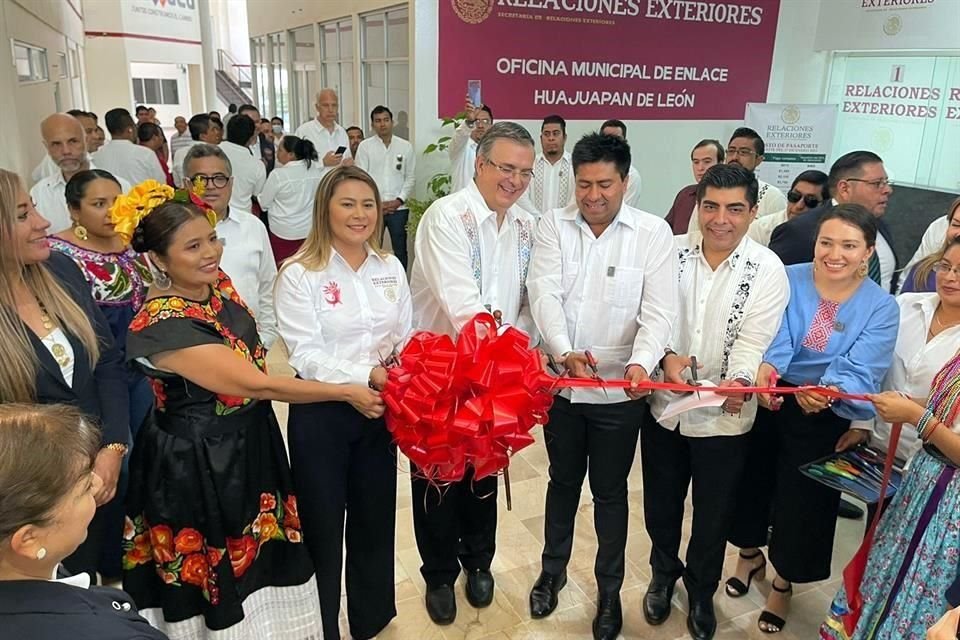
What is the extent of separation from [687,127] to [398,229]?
3546 mm

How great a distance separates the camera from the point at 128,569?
2.03 meters

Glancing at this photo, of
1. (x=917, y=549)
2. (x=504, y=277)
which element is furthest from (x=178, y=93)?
(x=917, y=549)

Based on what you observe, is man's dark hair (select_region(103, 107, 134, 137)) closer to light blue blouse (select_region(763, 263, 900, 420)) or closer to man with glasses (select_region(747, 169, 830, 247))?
man with glasses (select_region(747, 169, 830, 247))

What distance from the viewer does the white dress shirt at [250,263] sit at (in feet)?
10.3

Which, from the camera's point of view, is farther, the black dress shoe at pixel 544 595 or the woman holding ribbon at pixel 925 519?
Answer: the black dress shoe at pixel 544 595

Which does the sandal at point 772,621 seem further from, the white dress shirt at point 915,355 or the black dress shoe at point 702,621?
the white dress shirt at point 915,355

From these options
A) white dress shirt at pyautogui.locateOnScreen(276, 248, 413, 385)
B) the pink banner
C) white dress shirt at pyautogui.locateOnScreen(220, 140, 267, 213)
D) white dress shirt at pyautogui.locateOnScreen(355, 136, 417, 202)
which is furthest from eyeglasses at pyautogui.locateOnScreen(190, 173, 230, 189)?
the pink banner

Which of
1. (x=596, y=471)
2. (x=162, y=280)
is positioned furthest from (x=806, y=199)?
(x=162, y=280)

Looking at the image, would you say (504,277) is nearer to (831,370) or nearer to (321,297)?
(321,297)

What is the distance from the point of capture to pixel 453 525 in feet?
8.69

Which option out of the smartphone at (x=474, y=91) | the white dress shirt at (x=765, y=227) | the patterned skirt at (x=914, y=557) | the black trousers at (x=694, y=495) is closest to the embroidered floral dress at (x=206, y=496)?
the black trousers at (x=694, y=495)

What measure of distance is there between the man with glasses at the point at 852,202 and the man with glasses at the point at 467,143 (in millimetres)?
3304

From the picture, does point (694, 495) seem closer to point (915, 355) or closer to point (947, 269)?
point (915, 355)

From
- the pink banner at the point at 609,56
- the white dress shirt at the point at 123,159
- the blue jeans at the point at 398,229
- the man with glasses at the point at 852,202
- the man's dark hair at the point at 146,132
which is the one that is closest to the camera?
the man with glasses at the point at 852,202
